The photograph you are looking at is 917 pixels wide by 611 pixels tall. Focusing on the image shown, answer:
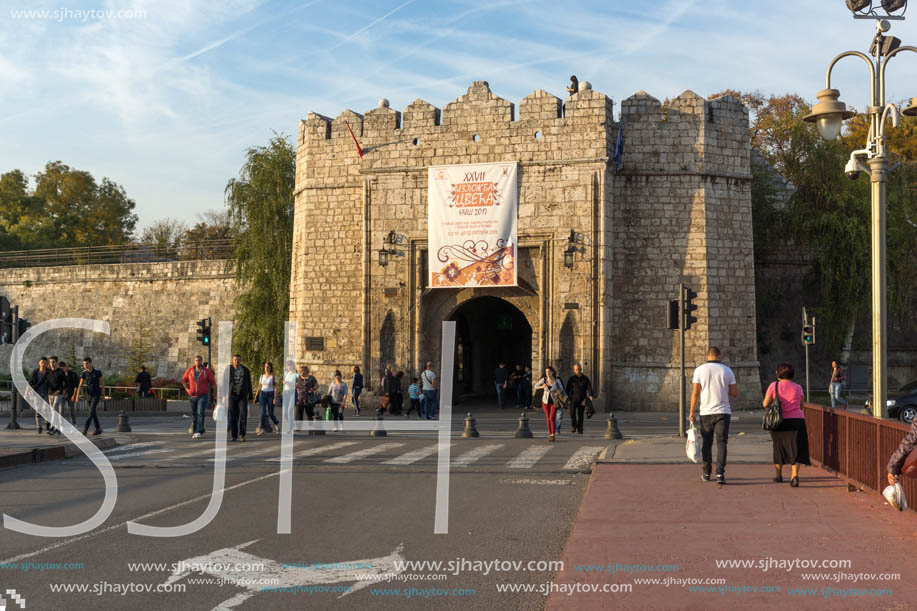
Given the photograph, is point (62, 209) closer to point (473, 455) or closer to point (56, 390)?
point (56, 390)

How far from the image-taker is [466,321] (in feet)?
113

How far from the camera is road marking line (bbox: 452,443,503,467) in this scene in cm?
1433

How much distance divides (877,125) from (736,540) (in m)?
6.56

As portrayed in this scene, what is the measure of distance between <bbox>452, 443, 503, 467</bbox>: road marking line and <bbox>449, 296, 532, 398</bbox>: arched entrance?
1644cm

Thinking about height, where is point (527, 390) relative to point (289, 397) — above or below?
below

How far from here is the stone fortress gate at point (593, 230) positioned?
88.3 ft

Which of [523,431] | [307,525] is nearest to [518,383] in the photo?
[523,431]

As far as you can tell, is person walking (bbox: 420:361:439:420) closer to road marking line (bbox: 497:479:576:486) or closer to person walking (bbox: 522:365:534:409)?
person walking (bbox: 522:365:534:409)

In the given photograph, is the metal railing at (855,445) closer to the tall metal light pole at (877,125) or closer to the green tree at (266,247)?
the tall metal light pole at (877,125)

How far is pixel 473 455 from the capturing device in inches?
608

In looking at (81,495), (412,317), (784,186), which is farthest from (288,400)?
(784,186)

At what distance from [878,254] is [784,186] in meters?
22.5

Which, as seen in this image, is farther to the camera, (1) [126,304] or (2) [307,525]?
(1) [126,304]

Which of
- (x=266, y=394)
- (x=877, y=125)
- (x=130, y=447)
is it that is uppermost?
(x=877, y=125)
